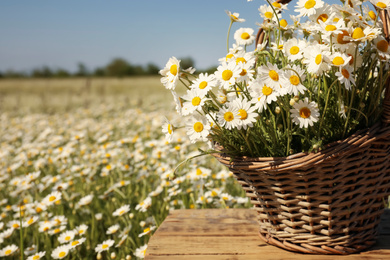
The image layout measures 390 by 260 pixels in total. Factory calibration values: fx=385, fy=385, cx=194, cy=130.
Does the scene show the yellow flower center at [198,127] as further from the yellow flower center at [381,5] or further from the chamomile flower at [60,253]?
the chamomile flower at [60,253]

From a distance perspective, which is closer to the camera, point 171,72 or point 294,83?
point 294,83

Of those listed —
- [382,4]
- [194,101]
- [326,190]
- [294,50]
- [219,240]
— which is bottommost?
[219,240]

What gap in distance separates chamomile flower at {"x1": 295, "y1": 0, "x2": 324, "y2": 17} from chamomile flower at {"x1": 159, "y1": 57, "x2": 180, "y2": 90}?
1.07ft

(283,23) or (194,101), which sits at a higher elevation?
(283,23)

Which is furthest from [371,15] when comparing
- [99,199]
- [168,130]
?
[99,199]

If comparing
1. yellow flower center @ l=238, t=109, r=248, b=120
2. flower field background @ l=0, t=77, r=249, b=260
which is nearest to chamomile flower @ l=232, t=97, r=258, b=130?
yellow flower center @ l=238, t=109, r=248, b=120

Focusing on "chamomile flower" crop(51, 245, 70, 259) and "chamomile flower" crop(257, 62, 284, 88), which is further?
"chamomile flower" crop(51, 245, 70, 259)

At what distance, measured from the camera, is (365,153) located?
975 mm

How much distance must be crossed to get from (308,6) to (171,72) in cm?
37

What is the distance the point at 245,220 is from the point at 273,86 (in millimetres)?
742

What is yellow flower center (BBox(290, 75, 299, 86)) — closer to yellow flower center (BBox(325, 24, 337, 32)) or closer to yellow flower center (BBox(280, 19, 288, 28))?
yellow flower center (BBox(325, 24, 337, 32))

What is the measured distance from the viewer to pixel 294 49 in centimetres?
95

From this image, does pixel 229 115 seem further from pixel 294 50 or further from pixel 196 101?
pixel 294 50

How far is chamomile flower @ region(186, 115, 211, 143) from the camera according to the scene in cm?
93
